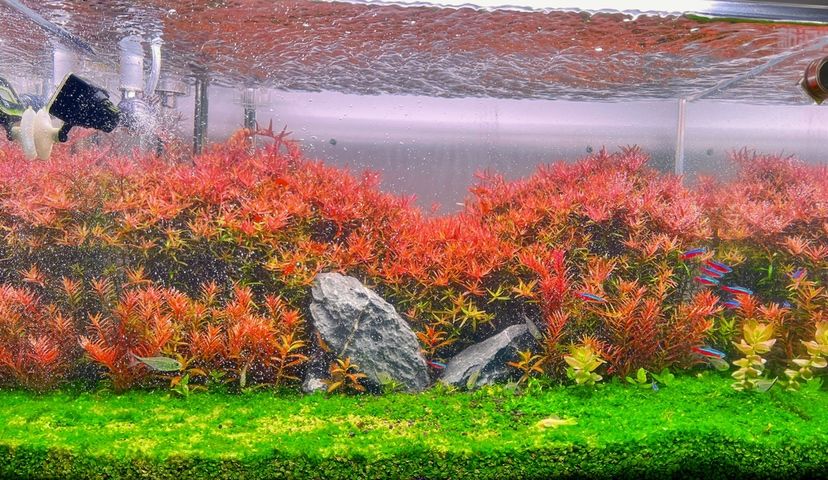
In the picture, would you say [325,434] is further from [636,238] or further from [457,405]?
[636,238]

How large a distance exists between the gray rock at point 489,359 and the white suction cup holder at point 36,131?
9.05ft

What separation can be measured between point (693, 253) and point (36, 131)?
13.7 feet

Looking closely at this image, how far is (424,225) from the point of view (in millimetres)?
3752

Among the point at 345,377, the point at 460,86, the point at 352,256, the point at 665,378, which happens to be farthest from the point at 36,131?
the point at 665,378

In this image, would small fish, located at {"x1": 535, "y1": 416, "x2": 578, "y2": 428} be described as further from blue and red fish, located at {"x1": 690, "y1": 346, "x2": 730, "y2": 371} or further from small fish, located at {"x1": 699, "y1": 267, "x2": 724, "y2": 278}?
small fish, located at {"x1": 699, "y1": 267, "x2": 724, "y2": 278}

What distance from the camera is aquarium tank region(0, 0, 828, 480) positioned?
117 inches

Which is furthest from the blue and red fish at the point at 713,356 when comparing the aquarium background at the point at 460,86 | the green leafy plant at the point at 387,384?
the green leafy plant at the point at 387,384

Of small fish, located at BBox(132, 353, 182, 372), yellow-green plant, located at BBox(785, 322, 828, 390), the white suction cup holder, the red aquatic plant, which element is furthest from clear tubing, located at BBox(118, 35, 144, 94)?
yellow-green plant, located at BBox(785, 322, 828, 390)

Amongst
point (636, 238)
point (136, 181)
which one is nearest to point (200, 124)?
point (136, 181)

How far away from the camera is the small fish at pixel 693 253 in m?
3.64

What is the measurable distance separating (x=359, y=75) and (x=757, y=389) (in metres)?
3.43

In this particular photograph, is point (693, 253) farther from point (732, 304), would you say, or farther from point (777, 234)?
point (777, 234)

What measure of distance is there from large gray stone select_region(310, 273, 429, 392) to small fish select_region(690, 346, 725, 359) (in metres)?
1.88

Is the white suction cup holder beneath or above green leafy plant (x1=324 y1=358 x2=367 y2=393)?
above
